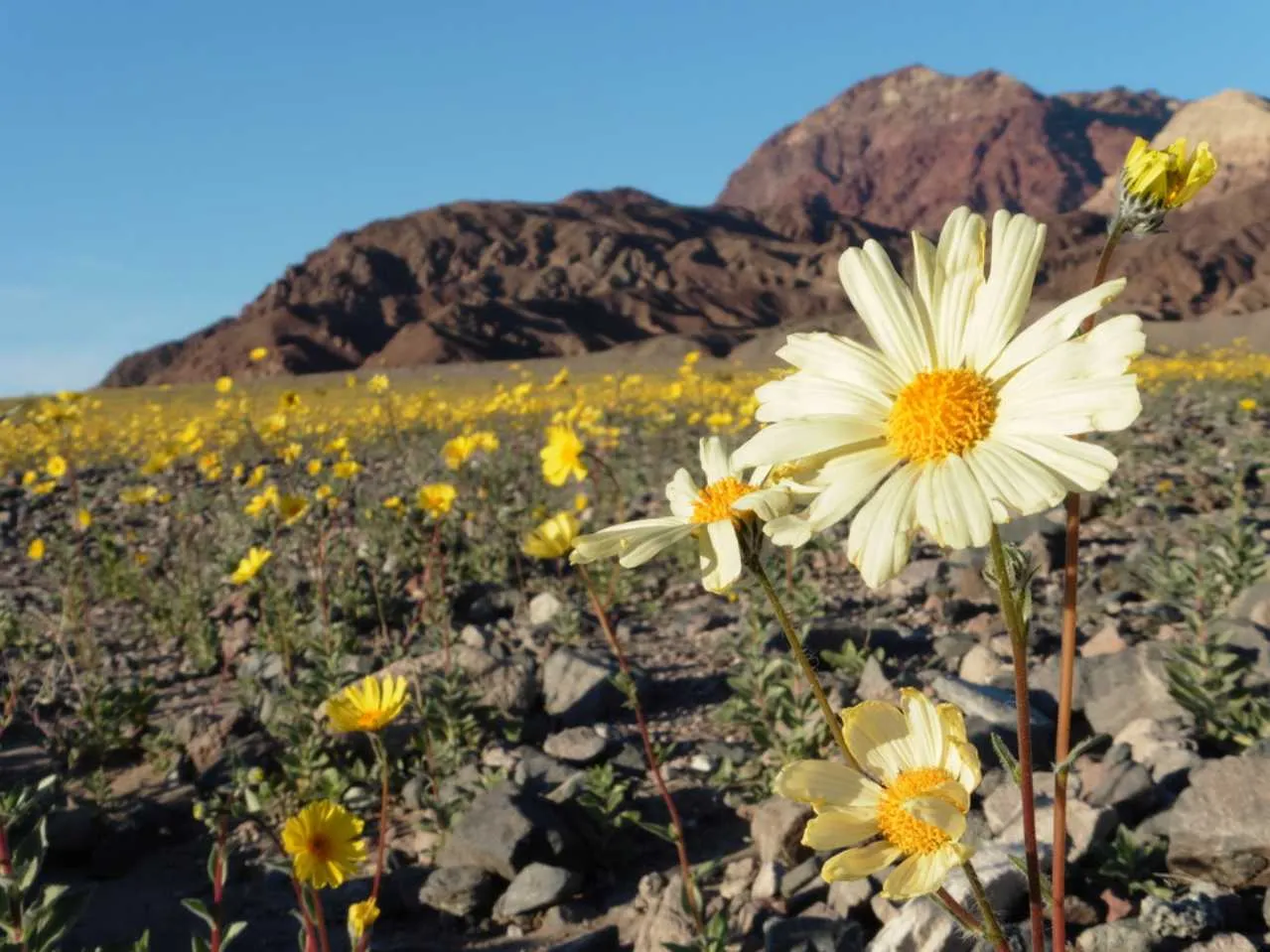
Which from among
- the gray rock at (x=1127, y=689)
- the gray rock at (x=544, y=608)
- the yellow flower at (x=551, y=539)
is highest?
the yellow flower at (x=551, y=539)

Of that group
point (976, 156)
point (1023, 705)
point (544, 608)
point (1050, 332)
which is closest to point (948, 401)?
point (1050, 332)

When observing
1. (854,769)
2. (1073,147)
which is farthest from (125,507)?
(1073,147)

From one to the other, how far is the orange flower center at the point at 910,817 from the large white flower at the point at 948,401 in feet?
1.16

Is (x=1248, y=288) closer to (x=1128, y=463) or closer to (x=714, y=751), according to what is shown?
(x=1128, y=463)

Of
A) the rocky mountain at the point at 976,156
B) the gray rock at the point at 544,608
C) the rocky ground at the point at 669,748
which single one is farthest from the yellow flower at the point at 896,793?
the rocky mountain at the point at 976,156

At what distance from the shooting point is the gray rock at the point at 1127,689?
2836 millimetres

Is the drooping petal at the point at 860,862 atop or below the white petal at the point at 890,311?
below

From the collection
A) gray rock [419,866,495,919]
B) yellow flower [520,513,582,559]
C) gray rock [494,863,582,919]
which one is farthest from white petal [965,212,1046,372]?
gray rock [419,866,495,919]

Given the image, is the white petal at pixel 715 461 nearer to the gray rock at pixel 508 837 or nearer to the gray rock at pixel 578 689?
the gray rock at pixel 508 837

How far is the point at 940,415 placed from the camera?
3.29 ft

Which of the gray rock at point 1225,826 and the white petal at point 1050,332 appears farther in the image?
the gray rock at point 1225,826

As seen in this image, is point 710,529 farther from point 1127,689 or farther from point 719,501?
point 1127,689

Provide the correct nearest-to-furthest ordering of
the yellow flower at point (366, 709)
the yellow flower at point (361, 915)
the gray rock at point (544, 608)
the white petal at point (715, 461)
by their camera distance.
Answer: the white petal at point (715, 461)
the yellow flower at point (361, 915)
the yellow flower at point (366, 709)
the gray rock at point (544, 608)

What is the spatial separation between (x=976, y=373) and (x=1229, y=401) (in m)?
13.7
